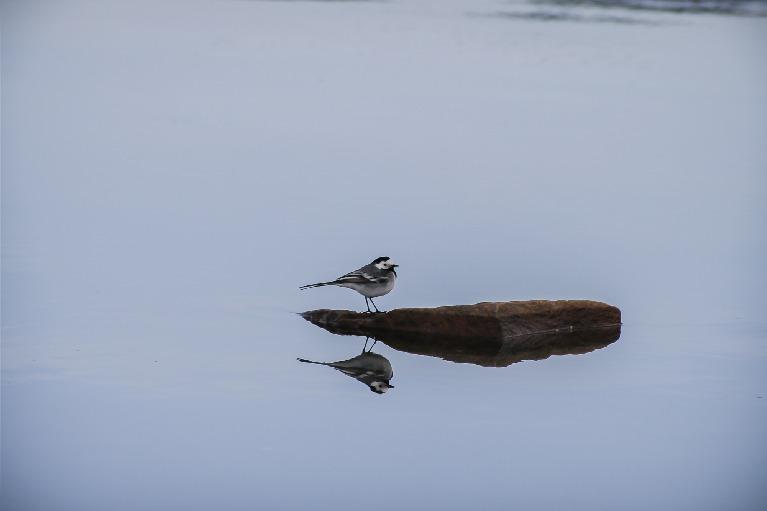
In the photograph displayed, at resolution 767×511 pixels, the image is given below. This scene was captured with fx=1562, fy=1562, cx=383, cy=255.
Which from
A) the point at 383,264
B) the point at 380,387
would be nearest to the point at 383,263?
the point at 383,264

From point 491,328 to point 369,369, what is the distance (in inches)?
52.1

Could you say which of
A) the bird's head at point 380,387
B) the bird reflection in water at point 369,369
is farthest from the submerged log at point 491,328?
the bird's head at point 380,387

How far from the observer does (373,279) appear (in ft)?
42.6

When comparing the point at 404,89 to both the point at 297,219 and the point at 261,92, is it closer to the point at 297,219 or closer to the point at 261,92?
the point at 261,92

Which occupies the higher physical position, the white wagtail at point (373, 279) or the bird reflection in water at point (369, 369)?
the white wagtail at point (373, 279)

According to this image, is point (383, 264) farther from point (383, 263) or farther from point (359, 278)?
point (359, 278)

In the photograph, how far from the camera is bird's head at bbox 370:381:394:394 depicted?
36.0 feet

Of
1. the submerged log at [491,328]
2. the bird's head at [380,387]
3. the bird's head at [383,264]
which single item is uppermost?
the bird's head at [383,264]

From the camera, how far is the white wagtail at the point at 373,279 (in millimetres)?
13008

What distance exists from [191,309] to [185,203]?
12.8ft

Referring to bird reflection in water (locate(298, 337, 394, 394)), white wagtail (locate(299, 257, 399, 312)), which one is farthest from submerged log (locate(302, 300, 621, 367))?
bird reflection in water (locate(298, 337, 394, 394))

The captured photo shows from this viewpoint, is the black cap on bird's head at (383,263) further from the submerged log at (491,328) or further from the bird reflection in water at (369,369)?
the bird reflection in water at (369,369)

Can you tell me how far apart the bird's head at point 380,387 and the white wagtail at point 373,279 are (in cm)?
191

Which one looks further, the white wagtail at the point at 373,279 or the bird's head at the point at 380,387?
the white wagtail at the point at 373,279
